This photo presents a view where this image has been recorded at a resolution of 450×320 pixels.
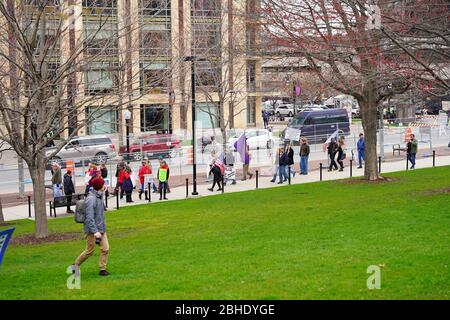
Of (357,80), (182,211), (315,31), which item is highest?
(315,31)

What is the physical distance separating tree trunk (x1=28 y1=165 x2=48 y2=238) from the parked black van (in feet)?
107

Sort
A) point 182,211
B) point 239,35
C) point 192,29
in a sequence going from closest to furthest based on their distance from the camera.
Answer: point 182,211 < point 239,35 < point 192,29

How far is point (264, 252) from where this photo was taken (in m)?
12.7

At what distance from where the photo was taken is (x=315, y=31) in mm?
22172

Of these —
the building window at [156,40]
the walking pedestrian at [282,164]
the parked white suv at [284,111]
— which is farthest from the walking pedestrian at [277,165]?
the parked white suv at [284,111]

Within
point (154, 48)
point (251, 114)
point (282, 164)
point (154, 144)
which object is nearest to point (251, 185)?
point (282, 164)

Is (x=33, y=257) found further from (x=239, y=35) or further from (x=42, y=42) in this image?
(x=239, y=35)

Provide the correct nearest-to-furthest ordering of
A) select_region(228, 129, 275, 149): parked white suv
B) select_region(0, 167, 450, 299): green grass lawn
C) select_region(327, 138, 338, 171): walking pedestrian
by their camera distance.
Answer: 1. select_region(0, 167, 450, 299): green grass lawn
2. select_region(327, 138, 338, 171): walking pedestrian
3. select_region(228, 129, 275, 149): parked white suv

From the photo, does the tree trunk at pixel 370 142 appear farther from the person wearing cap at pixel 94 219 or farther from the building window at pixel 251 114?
the building window at pixel 251 114

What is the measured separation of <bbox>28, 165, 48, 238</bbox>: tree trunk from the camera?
16969 millimetres

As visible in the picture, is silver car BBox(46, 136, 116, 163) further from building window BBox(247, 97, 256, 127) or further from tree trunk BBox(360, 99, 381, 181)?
building window BBox(247, 97, 256, 127)

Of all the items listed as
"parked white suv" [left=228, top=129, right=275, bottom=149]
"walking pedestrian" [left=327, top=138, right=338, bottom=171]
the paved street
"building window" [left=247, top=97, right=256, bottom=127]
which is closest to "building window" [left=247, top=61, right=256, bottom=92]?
"parked white suv" [left=228, top=129, right=275, bottom=149]

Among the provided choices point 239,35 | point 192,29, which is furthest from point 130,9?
point 192,29
